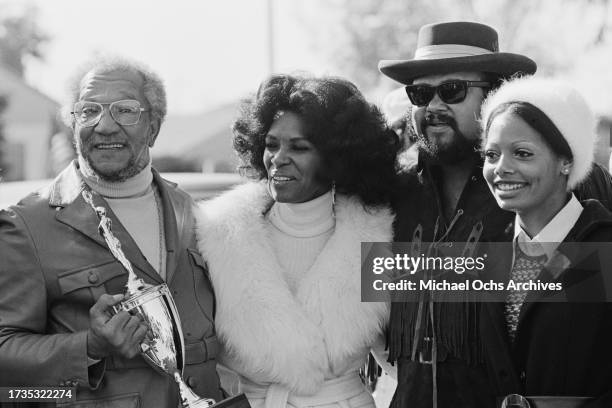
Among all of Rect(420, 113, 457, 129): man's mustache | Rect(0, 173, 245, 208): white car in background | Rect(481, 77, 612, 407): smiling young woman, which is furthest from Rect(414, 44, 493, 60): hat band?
Rect(0, 173, 245, 208): white car in background

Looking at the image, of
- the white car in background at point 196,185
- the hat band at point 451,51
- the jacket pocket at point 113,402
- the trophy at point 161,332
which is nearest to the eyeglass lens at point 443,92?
the hat band at point 451,51

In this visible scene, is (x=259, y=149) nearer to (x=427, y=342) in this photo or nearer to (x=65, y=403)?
(x=427, y=342)

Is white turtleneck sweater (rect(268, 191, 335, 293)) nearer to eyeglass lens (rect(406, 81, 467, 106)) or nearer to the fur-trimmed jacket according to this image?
the fur-trimmed jacket

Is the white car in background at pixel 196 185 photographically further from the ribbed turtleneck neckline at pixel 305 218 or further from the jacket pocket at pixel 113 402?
the jacket pocket at pixel 113 402

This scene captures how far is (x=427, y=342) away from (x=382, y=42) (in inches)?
728

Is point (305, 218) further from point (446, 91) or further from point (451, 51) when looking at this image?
point (451, 51)

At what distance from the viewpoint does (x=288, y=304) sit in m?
3.58

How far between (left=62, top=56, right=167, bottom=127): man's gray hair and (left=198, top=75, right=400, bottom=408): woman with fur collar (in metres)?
0.40

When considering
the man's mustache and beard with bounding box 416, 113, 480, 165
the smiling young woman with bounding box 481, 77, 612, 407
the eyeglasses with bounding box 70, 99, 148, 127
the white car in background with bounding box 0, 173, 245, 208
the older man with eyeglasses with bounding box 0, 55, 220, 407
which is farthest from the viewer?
the white car in background with bounding box 0, 173, 245, 208

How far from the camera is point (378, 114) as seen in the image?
12.8ft

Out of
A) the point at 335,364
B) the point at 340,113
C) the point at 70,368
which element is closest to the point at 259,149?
the point at 340,113

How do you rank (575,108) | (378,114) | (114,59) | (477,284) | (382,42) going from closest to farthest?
(575,108) → (477,284) → (114,59) → (378,114) → (382,42)

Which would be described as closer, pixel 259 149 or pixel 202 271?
pixel 202 271

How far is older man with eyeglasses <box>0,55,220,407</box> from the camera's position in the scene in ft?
10.3
